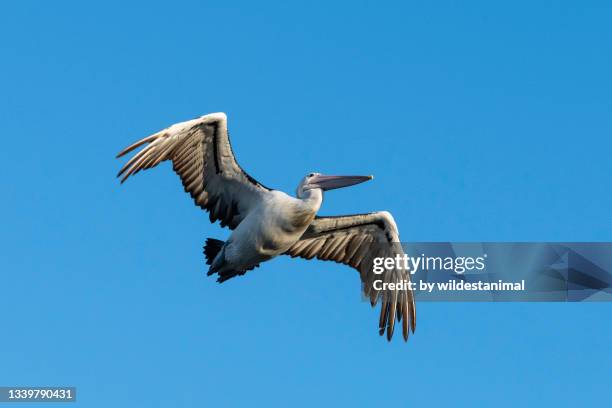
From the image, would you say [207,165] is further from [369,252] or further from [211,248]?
[369,252]

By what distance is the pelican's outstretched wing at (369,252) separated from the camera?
27891 mm

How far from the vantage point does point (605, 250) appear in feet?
91.2

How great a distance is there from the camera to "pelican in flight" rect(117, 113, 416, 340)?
26.1m

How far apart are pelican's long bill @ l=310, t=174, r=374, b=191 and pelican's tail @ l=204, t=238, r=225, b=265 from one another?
1947mm

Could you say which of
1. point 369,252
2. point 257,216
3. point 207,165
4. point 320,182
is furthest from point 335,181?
point 207,165

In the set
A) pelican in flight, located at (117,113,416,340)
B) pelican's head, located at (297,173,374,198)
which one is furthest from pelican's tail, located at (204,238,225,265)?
pelican's head, located at (297,173,374,198)

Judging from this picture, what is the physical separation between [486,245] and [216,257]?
478 cm

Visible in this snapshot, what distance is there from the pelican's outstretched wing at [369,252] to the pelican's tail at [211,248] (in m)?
1.74

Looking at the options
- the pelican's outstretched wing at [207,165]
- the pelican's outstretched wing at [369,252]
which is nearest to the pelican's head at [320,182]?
the pelican's outstretched wing at [207,165]

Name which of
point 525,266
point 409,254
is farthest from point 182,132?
point 525,266

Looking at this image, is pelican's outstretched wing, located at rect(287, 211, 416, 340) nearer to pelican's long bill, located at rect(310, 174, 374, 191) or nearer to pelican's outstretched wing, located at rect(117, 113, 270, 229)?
pelican's long bill, located at rect(310, 174, 374, 191)

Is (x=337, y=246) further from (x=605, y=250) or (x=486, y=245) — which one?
(x=605, y=250)

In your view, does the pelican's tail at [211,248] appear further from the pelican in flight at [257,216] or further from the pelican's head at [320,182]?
the pelican's head at [320,182]

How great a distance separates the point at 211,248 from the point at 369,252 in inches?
119
